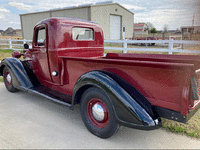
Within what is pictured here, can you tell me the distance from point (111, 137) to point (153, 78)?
1176 millimetres

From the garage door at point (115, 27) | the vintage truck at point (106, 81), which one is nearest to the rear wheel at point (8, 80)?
the vintage truck at point (106, 81)

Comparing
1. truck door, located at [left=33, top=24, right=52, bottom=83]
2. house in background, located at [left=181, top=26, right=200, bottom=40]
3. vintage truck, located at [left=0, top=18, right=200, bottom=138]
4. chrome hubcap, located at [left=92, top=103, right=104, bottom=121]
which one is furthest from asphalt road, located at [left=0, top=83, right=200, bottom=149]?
house in background, located at [left=181, top=26, right=200, bottom=40]

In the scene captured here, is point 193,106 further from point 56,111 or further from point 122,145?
point 56,111

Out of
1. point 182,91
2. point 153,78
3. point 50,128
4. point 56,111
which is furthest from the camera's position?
point 56,111

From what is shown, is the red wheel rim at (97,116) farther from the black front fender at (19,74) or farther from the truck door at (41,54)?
the black front fender at (19,74)

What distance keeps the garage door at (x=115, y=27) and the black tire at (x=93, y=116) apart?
19.5 metres

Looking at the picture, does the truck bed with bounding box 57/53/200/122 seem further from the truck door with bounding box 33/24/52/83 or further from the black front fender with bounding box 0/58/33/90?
the black front fender with bounding box 0/58/33/90

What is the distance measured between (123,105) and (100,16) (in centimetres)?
1859

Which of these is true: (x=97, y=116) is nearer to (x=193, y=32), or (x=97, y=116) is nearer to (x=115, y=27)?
(x=193, y=32)

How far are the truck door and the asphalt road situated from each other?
83cm

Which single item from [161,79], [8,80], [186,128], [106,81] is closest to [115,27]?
[8,80]

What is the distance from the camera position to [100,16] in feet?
64.2

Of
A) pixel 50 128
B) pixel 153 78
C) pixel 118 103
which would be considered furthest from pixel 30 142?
pixel 153 78

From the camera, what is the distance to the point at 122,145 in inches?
101
